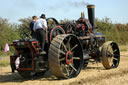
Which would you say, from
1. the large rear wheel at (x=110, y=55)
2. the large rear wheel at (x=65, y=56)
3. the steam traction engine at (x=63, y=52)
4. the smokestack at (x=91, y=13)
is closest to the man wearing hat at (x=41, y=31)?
the steam traction engine at (x=63, y=52)

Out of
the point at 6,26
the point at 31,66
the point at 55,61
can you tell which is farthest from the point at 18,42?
the point at 6,26

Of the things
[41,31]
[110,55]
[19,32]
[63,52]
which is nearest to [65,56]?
[63,52]

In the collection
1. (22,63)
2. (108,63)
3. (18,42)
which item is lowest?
(108,63)

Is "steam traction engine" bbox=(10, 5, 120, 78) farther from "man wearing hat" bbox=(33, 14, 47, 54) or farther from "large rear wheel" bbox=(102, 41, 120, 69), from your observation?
Answer: "man wearing hat" bbox=(33, 14, 47, 54)

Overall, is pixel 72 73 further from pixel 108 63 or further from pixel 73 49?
pixel 108 63

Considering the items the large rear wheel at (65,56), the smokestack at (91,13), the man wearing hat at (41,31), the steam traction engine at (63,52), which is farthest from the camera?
the smokestack at (91,13)

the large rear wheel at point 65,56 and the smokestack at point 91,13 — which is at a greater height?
the smokestack at point 91,13

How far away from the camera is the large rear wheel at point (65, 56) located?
6633 mm

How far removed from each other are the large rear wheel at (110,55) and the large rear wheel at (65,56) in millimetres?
1439

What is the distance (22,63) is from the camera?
7.16 meters

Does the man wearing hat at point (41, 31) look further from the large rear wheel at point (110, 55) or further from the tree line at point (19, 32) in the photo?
the large rear wheel at point (110, 55)

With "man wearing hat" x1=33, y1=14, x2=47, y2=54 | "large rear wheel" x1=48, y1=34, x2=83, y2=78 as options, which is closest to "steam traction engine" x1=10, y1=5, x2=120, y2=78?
"large rear wheel" x1=48, y1=34, x2=83, y2=78

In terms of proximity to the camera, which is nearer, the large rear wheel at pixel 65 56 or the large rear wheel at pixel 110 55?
the large rear wheel at pixel 65 56

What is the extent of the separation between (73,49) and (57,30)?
35.0 inches
